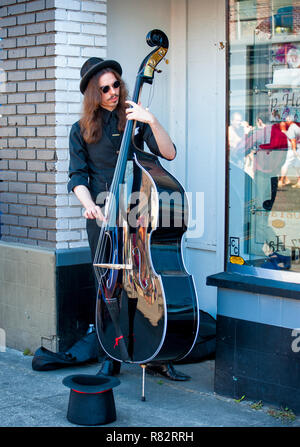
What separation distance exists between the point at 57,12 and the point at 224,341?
96.9 inches

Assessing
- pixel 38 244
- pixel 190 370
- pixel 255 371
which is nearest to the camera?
pixel 255 371

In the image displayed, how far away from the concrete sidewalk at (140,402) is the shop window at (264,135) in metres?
0.80

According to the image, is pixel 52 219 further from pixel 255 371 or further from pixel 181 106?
pixel 255 371

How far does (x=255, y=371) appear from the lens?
397cm

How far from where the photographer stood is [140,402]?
13.5ft

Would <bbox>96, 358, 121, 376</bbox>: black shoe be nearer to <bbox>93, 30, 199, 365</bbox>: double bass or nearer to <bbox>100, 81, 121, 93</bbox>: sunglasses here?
<bbox>93, 30, 199, 365</bbox>: double bass

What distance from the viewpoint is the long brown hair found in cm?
433

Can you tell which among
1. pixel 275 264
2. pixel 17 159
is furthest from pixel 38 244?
pixel 275 264

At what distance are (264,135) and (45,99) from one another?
5.48ft

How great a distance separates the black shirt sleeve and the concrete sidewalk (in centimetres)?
125
